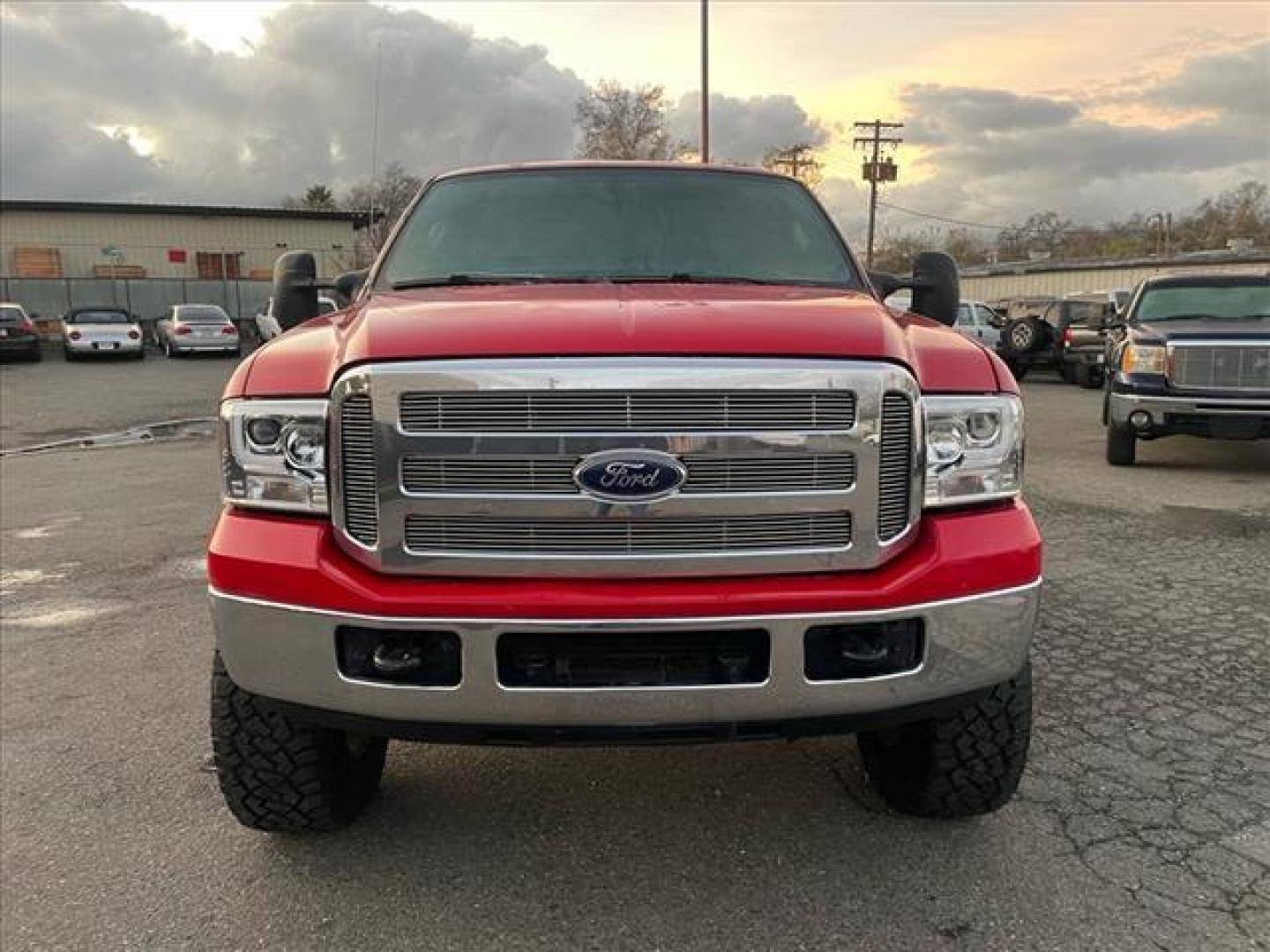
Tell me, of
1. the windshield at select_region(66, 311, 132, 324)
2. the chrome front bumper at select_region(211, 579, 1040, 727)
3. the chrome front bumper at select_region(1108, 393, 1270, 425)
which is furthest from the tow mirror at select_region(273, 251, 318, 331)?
the windshield at select_region(66, 311, 132, 324)

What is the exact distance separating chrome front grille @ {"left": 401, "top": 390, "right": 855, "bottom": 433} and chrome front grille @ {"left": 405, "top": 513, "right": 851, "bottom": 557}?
21cm

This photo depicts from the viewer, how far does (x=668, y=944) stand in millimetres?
2447

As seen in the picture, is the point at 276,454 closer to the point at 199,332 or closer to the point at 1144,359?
the point at 1144,359

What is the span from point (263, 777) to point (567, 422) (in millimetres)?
1352

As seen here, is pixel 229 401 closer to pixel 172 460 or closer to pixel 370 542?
pixel 370 542

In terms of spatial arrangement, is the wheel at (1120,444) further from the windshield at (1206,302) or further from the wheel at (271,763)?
the wheel at (271,763)

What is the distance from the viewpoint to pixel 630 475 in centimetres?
227

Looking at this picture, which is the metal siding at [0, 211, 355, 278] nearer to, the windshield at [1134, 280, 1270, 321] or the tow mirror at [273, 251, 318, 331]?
the windshield at [1134, 280, 1270, 321]

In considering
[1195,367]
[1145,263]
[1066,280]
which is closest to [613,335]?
[1195,367]

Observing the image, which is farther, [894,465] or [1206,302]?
[1206,302]

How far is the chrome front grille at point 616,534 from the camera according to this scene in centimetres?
231

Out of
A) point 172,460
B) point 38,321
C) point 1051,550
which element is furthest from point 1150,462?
point 38,321

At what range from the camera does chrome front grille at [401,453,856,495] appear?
228 centimetres

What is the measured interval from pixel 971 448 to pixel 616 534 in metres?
0.91
